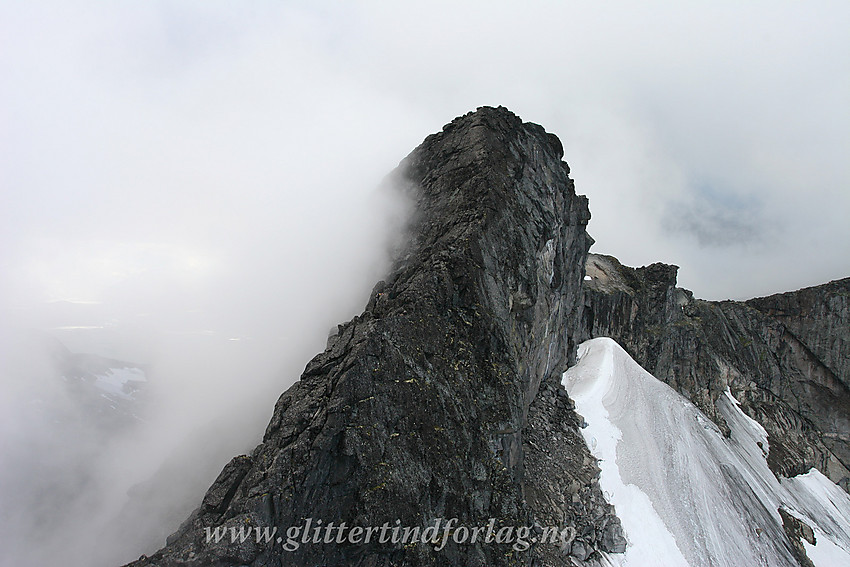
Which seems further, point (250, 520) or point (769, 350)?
point (769, 350)

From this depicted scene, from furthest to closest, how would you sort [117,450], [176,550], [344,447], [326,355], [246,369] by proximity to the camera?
[246,369] < [117,450] < [326,355] < [344,447] < [176,550]

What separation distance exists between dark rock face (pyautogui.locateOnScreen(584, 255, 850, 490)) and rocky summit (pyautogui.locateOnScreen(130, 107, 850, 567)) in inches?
669

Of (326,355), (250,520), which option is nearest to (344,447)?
(250,520)

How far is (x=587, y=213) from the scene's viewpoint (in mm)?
27766

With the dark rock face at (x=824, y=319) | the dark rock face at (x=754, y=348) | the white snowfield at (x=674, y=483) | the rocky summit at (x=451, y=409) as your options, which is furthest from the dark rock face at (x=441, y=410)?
the dark rock face at (x=824, y=319)

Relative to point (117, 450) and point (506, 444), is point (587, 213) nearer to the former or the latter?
point (506, 444)

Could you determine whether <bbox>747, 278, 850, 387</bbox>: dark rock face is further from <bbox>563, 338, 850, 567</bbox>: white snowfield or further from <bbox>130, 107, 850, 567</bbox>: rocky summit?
<bbox>130, 107, 850, 567</bbox>: rocky summit

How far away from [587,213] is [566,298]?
6.91 meters

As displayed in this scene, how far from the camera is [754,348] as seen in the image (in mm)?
56531

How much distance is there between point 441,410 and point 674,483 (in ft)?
66.4

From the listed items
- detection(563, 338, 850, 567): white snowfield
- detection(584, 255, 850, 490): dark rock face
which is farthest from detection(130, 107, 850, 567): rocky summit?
detection(584, 255, 850, 490): dark rock face

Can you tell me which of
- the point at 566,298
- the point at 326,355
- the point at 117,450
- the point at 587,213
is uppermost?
the point at 587,213

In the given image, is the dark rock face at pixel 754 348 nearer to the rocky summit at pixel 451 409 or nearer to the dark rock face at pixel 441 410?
the rocky summit at pixel 451 409

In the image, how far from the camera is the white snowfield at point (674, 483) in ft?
64.5
